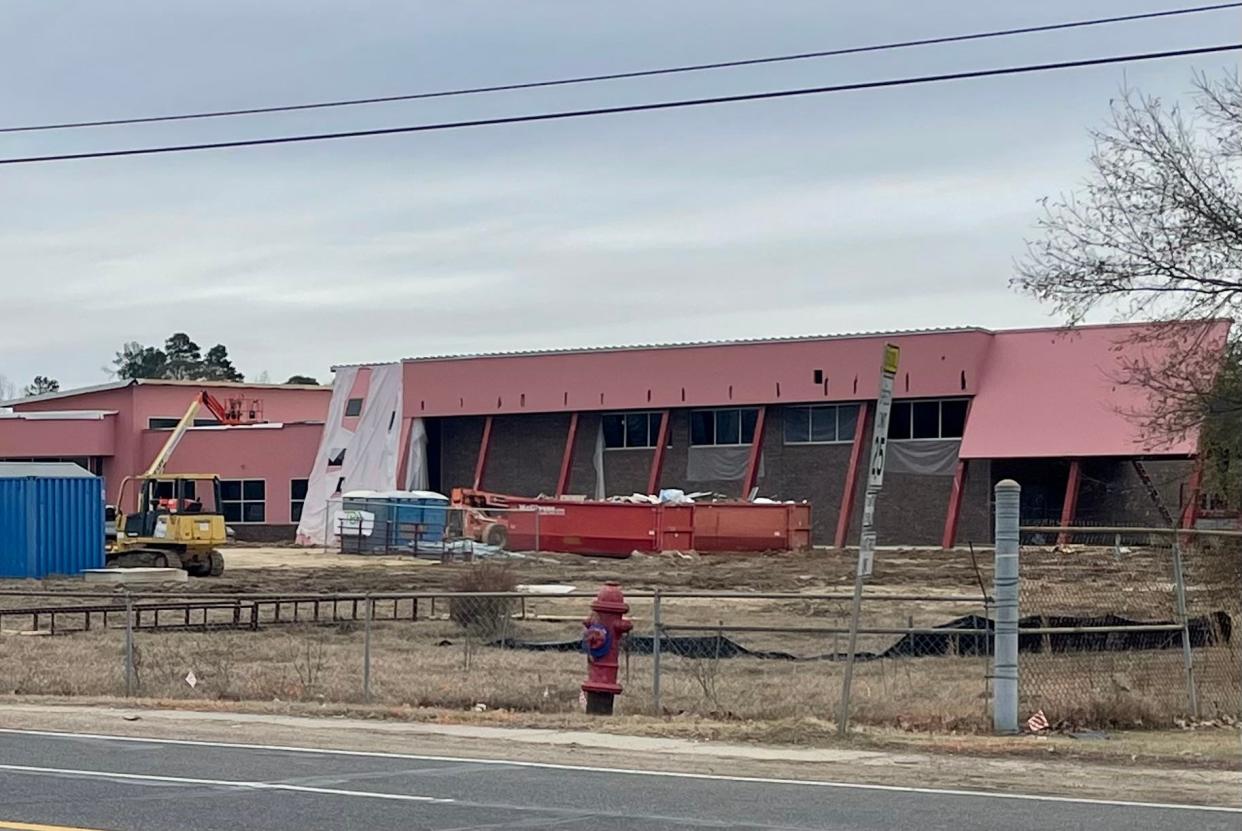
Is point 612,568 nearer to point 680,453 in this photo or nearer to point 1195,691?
point 680,453

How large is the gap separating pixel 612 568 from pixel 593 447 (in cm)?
1565

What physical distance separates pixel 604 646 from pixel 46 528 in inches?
1288

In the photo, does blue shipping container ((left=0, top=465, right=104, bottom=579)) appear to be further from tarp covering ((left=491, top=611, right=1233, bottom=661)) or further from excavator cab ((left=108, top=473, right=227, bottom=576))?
tarp covering ((left=491, top=611, right=1233, bottom=661))

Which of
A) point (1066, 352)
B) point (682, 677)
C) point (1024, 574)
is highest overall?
point (1066, 352)

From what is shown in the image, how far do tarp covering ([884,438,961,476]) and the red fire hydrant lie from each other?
132 ft

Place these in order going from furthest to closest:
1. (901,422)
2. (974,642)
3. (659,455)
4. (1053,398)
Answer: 1. (659,455)
2. (901,422)
3. (1053,398)
4. (974,642)

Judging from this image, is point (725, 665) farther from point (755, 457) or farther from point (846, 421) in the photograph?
point (755, 457)

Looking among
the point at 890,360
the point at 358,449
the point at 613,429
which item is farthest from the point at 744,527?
the point at 890,360

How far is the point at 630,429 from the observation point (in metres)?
63.2

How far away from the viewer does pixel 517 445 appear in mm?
65438

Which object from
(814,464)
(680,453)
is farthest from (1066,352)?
(680,453)

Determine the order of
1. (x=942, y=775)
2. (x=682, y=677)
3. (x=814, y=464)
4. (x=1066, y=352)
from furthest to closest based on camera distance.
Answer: (x=814, y=464) < (x=1066, y=352) < (x=682, y=677) < (x=942, y=775)

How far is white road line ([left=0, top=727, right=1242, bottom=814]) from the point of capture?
11680 mm

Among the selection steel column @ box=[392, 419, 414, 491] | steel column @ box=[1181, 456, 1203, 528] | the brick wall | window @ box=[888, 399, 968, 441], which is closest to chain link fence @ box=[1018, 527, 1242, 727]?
steel column @ box=[1181, 456, 1203, 528]
